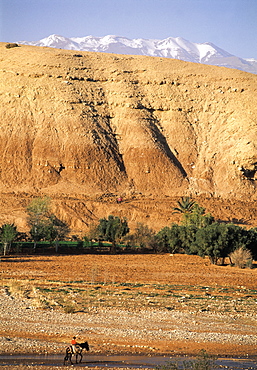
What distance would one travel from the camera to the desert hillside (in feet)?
215

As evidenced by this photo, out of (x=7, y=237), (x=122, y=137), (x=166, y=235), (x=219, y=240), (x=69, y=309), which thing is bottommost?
(x=69, y=309)

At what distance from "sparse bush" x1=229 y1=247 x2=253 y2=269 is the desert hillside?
2257 centimetres

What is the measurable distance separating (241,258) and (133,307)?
19.6 meters

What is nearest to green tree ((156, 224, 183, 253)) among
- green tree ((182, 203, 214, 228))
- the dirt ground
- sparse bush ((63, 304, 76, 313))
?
green tree ((182, 203, 214, 228))

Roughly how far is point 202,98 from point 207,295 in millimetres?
59653

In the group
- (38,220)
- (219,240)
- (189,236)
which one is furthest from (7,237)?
(219,240)

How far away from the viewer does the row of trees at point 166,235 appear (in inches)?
1550

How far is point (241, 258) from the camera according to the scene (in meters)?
38.6

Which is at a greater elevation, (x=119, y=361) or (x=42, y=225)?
(x=42, y=225)

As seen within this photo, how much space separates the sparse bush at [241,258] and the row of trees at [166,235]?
0.42 m

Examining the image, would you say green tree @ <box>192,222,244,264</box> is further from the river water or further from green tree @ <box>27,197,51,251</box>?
the river water

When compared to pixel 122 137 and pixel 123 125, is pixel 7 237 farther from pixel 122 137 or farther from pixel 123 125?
→ pixel 123 125

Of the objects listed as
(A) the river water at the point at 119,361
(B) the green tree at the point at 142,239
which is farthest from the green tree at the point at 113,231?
(A) the river water at the point at 119,361

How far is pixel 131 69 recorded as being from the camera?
85.2 meters
